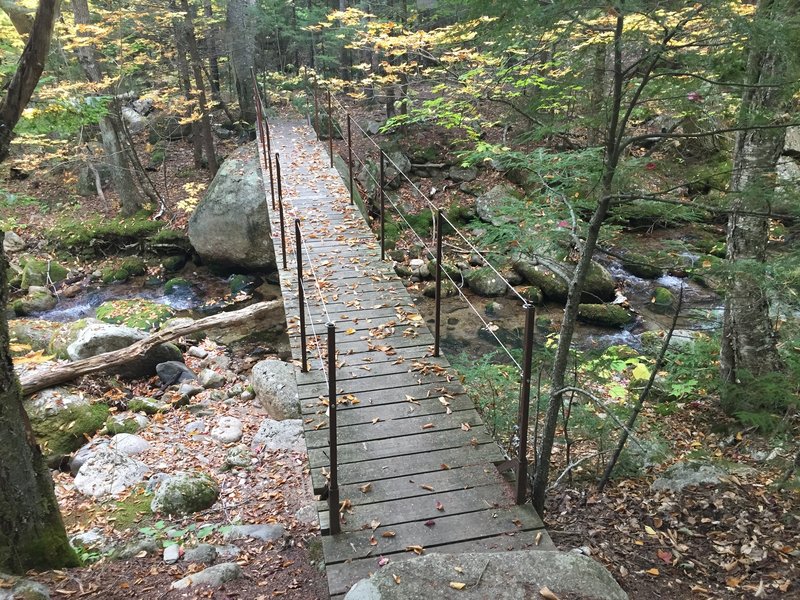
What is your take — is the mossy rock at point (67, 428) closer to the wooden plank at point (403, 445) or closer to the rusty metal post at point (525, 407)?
the wooden plank at point (403, 445)

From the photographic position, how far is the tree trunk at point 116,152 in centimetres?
1274

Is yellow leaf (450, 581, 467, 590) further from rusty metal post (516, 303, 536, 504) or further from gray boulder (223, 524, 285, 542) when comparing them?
gray boulder (223, 524, 285, 542)

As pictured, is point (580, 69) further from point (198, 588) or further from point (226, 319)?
point (226, 319)

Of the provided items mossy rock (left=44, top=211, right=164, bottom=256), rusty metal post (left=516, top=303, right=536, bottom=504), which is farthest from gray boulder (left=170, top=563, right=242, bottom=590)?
mossy rock (left=44, top=211, right=164, bottom=256)

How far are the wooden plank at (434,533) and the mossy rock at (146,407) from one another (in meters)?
4.91

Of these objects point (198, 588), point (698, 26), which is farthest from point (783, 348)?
point (198, 588)

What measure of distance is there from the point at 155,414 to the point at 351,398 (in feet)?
13.3

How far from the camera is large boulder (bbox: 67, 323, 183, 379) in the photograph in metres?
8.40

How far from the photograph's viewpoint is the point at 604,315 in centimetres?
1015

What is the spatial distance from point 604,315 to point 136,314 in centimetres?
849

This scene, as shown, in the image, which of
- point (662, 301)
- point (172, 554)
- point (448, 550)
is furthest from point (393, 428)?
point (662, 301)

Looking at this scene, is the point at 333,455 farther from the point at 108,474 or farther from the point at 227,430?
the point at 227,430

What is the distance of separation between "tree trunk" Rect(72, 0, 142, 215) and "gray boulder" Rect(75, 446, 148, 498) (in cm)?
981

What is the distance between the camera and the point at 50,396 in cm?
714
